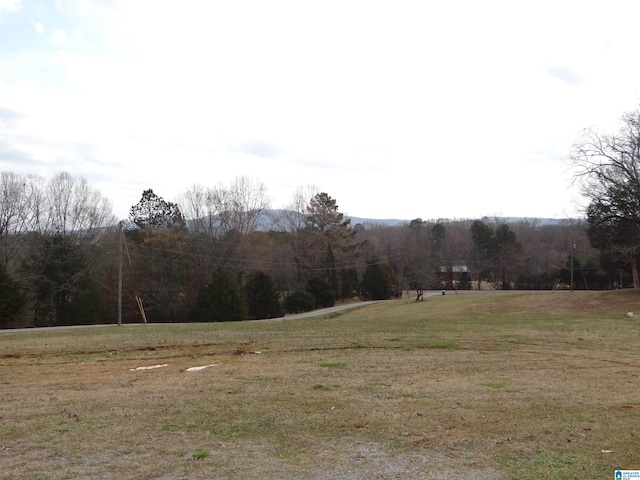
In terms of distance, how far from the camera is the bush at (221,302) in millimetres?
45188

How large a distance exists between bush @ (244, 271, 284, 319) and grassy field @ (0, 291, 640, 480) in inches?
1403

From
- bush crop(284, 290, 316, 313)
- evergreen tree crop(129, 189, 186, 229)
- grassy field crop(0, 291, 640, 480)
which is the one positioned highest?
evergreen tree crop(129, 189, 186, 229)

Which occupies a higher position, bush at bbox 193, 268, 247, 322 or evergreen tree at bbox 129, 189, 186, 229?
evergreen tree at bbox 129, 189, 186, 229

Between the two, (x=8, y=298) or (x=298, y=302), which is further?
(x=298, y=302)

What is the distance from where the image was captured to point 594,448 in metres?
5.43

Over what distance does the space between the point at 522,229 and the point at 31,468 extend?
3749 inches

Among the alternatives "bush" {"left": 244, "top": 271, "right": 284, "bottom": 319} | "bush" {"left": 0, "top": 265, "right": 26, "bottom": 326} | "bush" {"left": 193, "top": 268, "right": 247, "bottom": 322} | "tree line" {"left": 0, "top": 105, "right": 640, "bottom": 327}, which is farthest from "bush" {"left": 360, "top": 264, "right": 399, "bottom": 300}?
"bush" {"left": 0, "top": 265, "right": 26, "bottom": 326}

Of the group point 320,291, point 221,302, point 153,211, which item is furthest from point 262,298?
point 153,211

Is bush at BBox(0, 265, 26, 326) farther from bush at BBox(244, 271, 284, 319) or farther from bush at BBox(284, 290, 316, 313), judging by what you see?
bush at BBox(284, 290, 316, 313)

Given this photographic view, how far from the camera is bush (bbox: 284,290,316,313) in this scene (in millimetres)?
53562

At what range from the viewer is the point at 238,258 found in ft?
187

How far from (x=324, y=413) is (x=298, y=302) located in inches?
1846

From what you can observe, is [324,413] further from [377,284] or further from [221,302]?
[377,284]

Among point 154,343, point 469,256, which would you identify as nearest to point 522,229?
point 469,256
